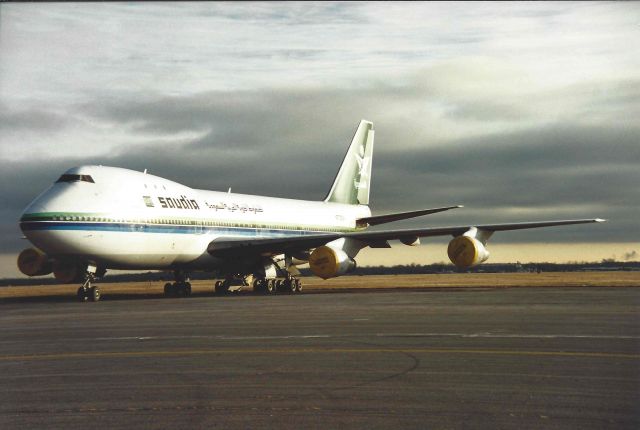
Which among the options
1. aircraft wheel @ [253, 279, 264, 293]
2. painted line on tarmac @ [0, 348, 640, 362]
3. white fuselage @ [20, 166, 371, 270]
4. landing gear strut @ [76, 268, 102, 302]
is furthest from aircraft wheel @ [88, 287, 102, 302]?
painted line on tarmac @ [0, 348, 640, 362]

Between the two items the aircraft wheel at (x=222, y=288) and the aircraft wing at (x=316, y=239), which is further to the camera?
the aircraft wheel at (x=222, y=288)

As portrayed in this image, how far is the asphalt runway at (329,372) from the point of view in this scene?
7449 millimetres

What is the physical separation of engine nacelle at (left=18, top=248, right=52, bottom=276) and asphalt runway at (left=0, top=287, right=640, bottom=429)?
1499 cm

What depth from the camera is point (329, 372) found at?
395 inches

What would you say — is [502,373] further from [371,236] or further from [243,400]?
[371,236]

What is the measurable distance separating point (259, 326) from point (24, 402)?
28.7 feet

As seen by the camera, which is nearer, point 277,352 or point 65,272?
point 277,352

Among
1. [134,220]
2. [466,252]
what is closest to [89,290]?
[134,220]

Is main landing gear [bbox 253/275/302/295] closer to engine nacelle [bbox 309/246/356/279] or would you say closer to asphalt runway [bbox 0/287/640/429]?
engine nacelle [bbox 309/246/356/279]

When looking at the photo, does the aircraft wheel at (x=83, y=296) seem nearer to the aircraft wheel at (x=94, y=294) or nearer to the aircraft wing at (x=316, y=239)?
the aircraft wheel at (x=94, y=294)

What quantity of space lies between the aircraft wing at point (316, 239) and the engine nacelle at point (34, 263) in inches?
287

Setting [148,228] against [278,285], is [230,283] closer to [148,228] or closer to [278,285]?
[278,285]

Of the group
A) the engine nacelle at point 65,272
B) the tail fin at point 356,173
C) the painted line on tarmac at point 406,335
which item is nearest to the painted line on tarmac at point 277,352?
the painted line on tarmac at point 406,335

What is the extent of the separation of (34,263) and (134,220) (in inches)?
275
